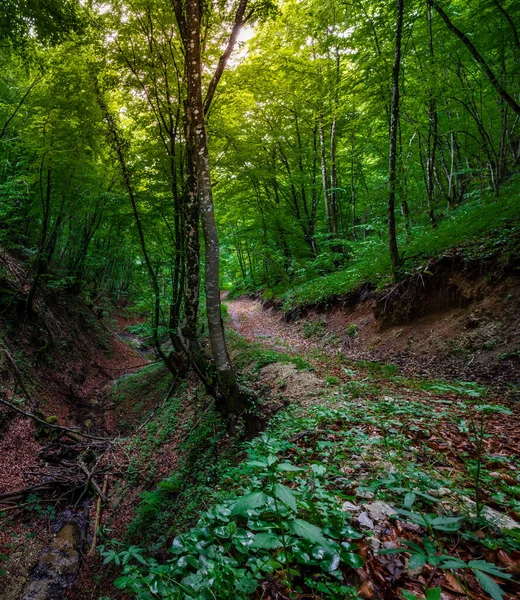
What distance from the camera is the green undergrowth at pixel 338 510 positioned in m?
1.60

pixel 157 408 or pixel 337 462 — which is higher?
pixel 337 462

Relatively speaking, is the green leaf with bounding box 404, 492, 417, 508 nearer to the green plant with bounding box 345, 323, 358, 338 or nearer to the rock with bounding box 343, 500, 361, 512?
the rock with bounding box 343, 500, 361, 512

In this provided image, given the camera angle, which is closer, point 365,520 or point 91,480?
point 365,520

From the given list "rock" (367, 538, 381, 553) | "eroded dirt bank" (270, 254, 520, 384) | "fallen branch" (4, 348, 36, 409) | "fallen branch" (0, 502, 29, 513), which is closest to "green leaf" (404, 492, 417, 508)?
"rock" (367, 538, 381, 553)

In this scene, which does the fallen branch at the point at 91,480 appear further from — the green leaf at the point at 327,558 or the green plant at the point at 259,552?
the green leaf at the point at 327,558

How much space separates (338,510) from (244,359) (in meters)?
6.94

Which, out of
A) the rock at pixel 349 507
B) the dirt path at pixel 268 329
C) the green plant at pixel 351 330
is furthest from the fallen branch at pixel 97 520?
the green plant at pixel 351 330

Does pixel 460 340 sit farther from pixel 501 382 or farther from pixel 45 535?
pixel 45 535

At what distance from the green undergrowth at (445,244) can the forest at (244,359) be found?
8 centimetres

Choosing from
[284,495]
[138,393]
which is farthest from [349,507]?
[138,393]

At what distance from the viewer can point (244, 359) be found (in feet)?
29.3

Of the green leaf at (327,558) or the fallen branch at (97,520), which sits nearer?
the green leaf at (327,558)

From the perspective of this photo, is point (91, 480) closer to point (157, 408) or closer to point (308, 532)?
point (157, 408)

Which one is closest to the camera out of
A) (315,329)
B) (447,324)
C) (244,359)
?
(447,324)
